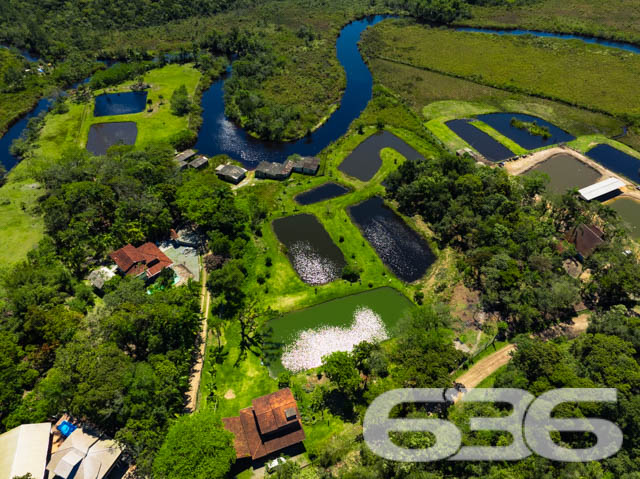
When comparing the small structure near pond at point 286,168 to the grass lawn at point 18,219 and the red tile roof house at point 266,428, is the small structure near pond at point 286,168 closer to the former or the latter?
the grass lawn at point 18,219

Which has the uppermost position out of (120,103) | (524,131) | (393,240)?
(120,103)

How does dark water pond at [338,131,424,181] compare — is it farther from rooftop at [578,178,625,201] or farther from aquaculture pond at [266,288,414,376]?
rooftop at [578,178,625,201]

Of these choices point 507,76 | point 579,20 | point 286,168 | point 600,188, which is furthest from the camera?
point 579,20

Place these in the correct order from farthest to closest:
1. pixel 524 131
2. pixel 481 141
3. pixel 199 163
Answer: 1. pixel 524 131
2. pixel 481 141
3. pixel 199 163

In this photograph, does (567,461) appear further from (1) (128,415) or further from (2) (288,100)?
(2) (288,100)

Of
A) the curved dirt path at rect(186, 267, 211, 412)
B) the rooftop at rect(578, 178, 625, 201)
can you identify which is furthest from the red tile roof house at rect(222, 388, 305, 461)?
the rooftop at rect(578, 178, 625, 201)

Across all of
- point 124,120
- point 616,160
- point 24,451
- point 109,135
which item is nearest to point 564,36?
point 616,160

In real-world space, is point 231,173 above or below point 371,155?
above

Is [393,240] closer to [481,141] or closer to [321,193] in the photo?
[321,193]
